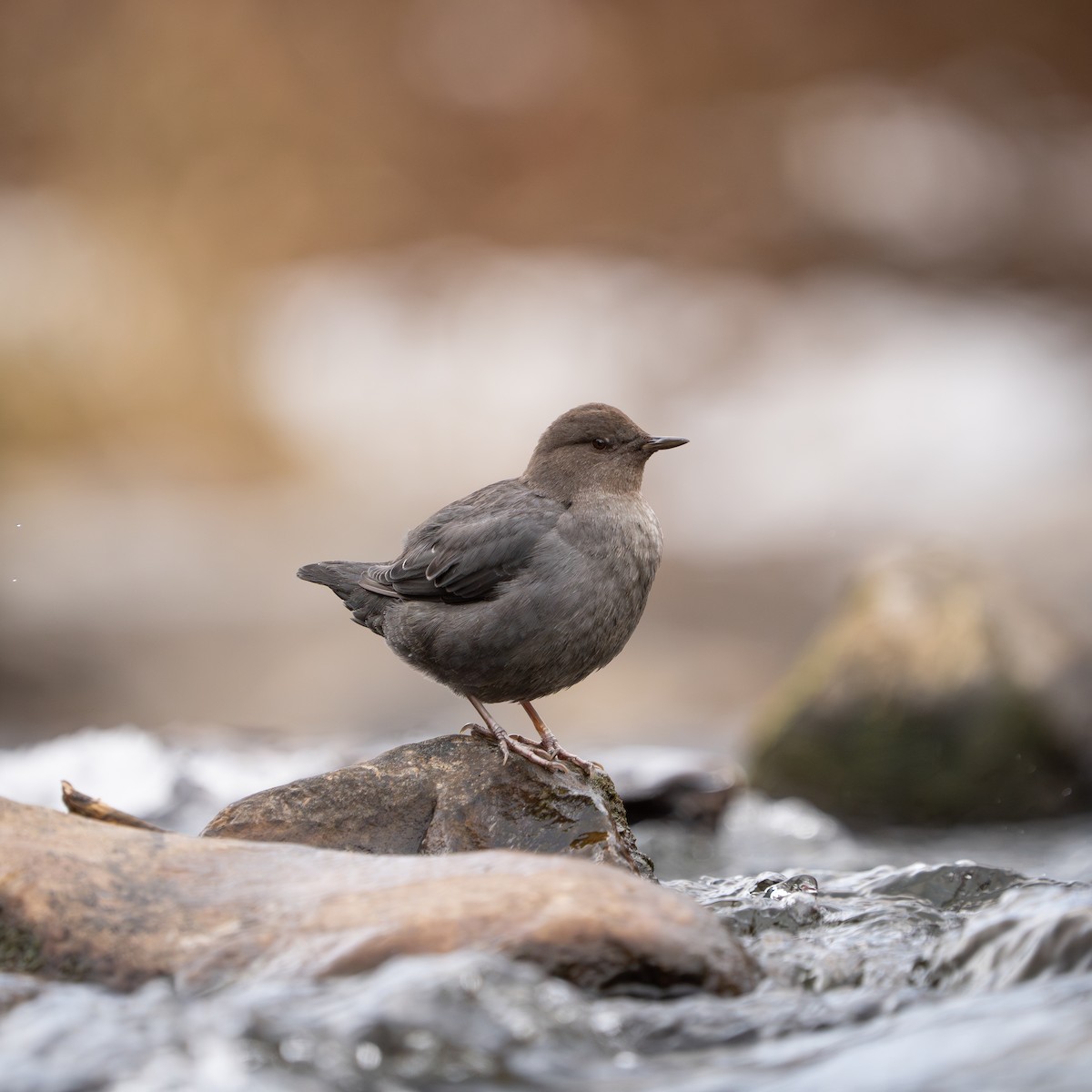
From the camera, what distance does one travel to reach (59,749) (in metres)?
8.59

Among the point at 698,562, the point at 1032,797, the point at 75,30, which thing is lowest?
the point at 1032,797

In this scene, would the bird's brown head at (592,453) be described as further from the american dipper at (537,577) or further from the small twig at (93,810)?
the small twig at (93,810)

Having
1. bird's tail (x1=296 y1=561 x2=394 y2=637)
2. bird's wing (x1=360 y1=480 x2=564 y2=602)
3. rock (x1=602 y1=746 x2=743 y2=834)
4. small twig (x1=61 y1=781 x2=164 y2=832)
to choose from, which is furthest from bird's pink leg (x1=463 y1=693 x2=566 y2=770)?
rock (x1=602 y1=746 x2=743 y2=834)

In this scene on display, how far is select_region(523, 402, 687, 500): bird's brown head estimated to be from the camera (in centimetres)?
496

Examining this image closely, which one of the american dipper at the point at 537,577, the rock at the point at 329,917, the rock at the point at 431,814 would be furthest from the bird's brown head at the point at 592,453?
the rock at the point at 329,917

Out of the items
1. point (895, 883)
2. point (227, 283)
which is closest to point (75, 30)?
point (227, 283)

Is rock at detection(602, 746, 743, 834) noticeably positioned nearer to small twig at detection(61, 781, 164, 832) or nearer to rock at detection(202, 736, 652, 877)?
rock at detection(202, 736, 652, 877)

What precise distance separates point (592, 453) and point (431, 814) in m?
1.44

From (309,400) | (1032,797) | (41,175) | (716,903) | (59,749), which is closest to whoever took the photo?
(716,903)

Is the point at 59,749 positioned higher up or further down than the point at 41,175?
further down

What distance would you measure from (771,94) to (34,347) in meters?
10.3

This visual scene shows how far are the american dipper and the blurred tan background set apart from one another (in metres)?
9.31

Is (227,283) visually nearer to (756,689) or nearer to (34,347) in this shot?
(34,347)

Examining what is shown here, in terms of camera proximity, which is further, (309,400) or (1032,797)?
(309,400)
